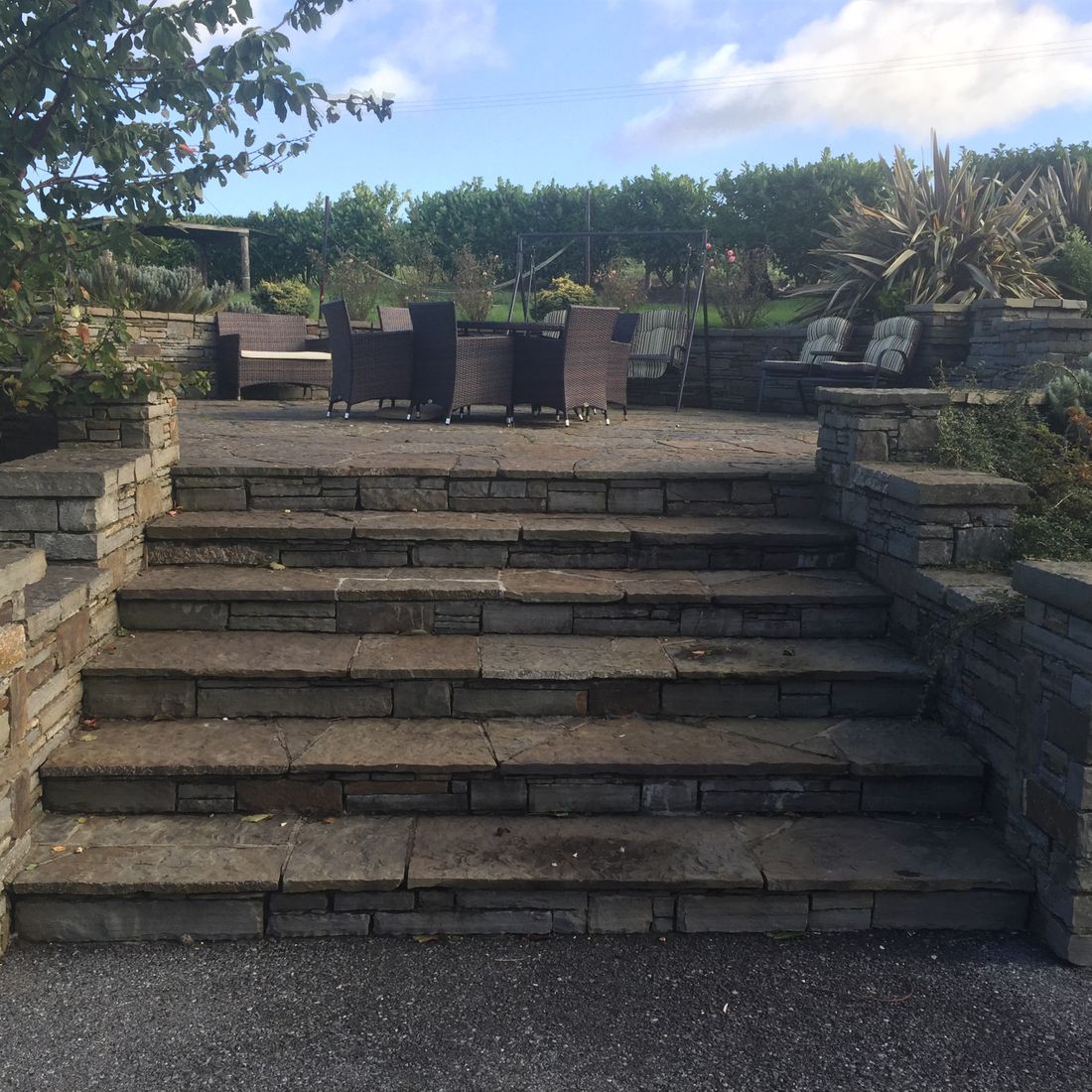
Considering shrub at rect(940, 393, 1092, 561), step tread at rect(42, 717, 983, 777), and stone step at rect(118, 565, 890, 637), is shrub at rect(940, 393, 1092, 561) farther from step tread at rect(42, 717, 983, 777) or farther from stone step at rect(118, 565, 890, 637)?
step tread at rect(42, 717, 983, 777)

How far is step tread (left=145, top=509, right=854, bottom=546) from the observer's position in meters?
4.05

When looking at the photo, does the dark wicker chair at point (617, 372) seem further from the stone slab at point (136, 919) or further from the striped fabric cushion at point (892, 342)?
the stone slab at point (136, 919)

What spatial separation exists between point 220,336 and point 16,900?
25.9 ft

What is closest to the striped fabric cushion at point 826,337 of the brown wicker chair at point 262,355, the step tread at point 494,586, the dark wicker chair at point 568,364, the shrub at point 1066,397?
the dark wicker chair at point 568,364

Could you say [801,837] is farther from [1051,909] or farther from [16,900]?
[16,900]

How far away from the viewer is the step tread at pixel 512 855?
8.97ft

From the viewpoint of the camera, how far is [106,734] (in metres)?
3.26

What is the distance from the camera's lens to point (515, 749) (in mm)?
3184

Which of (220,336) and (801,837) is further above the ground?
(220,336)

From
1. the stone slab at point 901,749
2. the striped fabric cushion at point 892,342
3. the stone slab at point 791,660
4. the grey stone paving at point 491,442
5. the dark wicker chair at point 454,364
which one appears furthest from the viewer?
the striped fabric cushion at point 892,342

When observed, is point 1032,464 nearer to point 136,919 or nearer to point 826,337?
point 136,919

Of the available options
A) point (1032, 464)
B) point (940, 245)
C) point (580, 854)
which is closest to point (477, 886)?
point (580, 854)

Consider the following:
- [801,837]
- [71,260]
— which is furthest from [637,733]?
[71,260]

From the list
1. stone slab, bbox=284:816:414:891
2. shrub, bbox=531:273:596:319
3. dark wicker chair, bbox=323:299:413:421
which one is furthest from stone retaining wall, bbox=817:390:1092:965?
shrub, bbox=531:273:596:319
